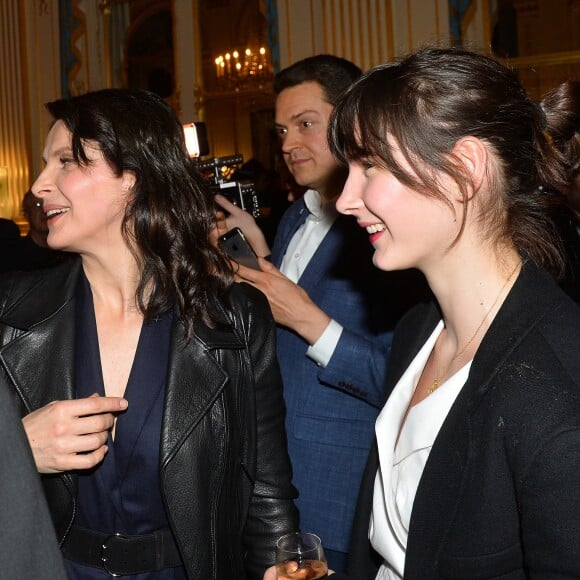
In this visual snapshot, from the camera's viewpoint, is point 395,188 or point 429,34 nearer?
point 395,188

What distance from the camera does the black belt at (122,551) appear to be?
1579 millimetres

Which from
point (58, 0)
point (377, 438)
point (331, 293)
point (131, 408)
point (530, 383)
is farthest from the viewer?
point (58, 0)

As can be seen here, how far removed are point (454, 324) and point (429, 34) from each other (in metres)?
5.73

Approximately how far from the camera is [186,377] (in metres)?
1.71

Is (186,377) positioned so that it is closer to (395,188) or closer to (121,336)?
(121,336)

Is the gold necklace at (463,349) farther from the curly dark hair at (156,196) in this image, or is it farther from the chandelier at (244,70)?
the chandelier at (244,70)

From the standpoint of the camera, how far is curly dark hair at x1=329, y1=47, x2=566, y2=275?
1314 mm

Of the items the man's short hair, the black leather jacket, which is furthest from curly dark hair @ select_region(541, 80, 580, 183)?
the man's short hair

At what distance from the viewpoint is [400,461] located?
4.71 feet

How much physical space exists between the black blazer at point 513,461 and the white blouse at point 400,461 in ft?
0.30

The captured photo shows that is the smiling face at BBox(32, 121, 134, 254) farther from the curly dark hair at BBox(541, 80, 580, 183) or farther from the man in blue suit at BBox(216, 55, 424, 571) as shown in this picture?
the curly dark hair at BBox(541, 80, 580, 183)

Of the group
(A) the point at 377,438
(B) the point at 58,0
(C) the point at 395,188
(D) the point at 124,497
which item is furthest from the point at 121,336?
(B) the point at 58,0

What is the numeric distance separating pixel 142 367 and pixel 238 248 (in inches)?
27.0

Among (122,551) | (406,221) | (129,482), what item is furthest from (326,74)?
(122,551)
